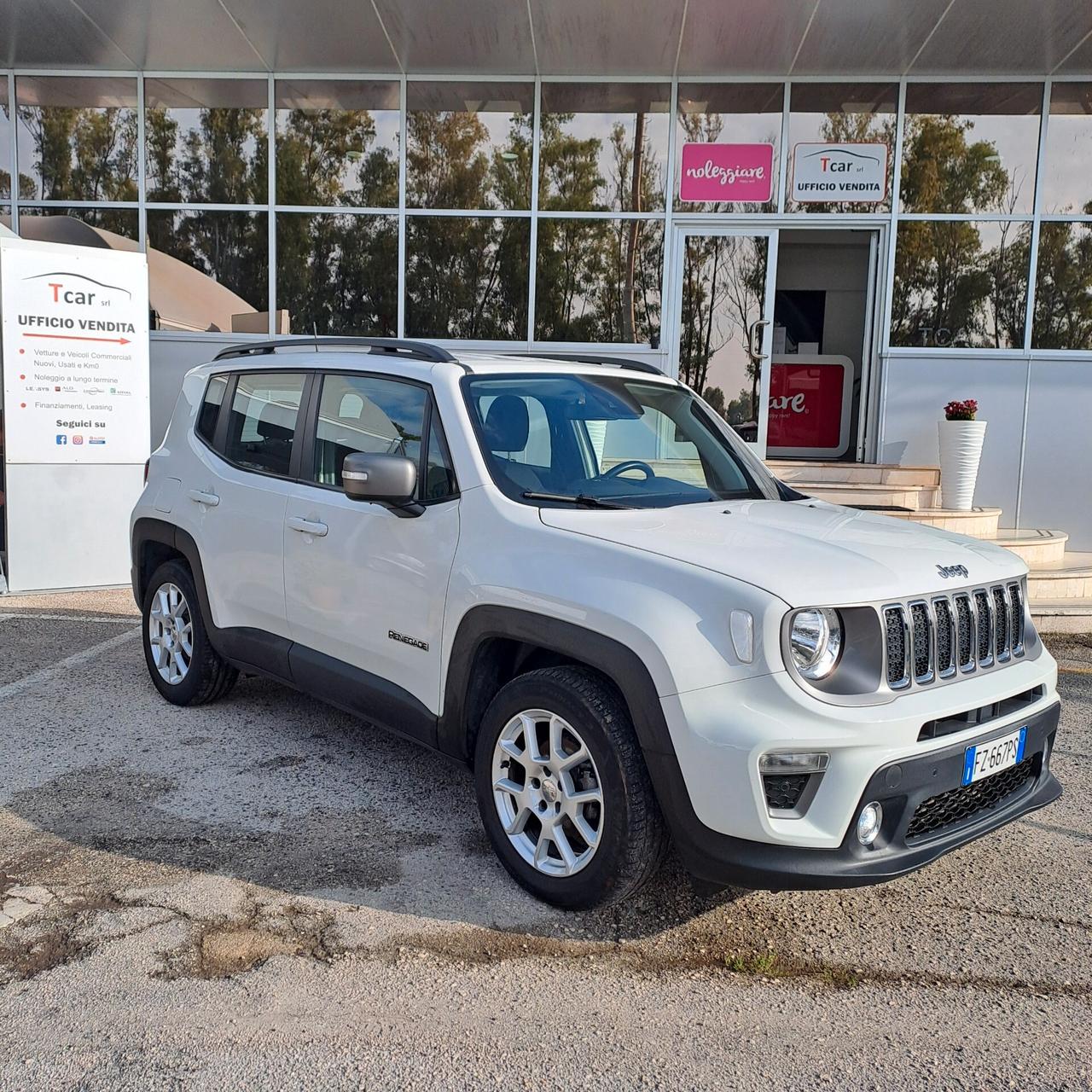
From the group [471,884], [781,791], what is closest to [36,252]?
[471,884]

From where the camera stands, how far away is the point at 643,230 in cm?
1157

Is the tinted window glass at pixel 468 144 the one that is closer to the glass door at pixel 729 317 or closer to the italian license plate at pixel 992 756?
the glass door at pixel 729 317

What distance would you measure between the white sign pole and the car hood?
6.64 m

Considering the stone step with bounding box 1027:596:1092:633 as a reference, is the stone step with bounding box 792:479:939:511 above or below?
above

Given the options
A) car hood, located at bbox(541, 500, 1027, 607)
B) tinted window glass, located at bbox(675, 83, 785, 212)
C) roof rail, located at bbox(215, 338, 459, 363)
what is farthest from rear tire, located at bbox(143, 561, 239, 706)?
tinted window glass, located at bbox(675, 83, 785, 212)

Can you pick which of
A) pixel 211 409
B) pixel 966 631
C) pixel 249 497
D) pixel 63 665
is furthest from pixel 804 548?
pixel 63 665

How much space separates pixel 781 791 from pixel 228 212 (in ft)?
36.4

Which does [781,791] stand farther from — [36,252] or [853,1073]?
[36,252]

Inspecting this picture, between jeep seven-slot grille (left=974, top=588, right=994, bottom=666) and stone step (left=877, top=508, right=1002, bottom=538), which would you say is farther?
stone step (left=877, top=508, right=1002, bottom=538)

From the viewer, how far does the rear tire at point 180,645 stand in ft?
17.2

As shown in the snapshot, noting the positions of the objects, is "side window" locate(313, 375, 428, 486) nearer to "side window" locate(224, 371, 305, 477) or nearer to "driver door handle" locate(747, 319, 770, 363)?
"side window" locate(224, 371, 305, 477)

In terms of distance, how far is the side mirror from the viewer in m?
3.58

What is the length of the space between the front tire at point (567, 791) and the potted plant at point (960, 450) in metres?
8.11

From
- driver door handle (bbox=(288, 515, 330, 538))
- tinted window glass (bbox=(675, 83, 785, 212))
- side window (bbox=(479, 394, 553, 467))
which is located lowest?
driver door handle (bbox=(288, 515, 330, 538))
